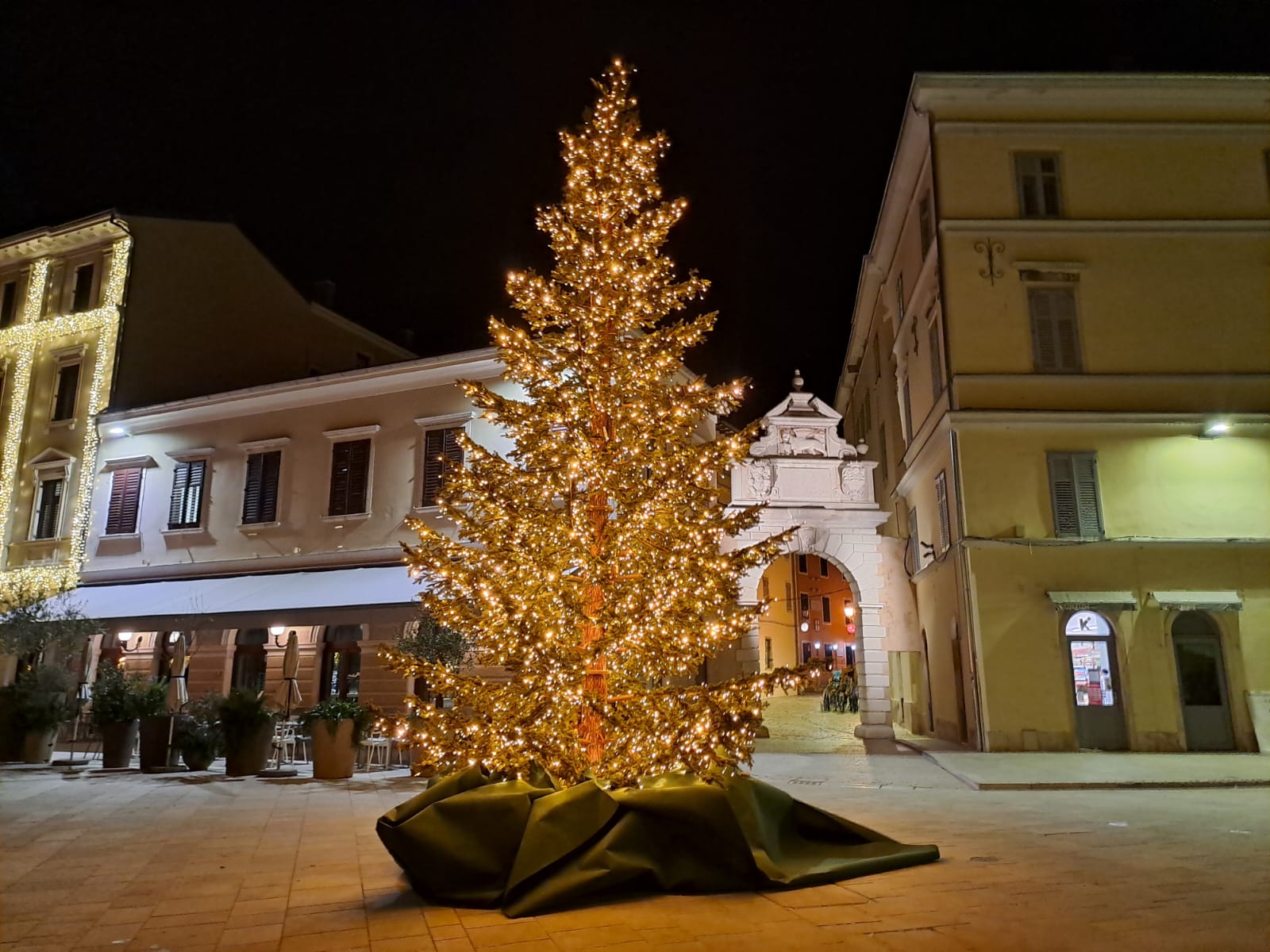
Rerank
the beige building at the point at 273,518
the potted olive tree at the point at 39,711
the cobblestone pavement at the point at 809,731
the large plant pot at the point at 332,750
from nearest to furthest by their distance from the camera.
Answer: the large plant pot at the point at 332,750 → the potted olive tree at the point at 39,711 → the cobblestone pavement at the point at 809,731 → the beige building at the point at 273,518

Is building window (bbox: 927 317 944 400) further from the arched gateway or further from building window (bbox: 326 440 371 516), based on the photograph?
building window (bbox: 326 440 371 516)

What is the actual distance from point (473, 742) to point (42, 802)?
22.1ft

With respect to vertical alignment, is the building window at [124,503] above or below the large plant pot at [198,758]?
above

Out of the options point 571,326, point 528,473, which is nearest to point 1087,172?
point 571,326

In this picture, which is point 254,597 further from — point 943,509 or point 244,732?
point 943,509

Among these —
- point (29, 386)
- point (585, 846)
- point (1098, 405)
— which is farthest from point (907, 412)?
point (29, 386)

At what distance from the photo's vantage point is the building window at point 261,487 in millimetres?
20766

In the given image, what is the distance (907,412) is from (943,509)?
4612 millimetres

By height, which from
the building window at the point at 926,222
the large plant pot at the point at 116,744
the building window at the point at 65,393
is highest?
the building window at the point at 926,222

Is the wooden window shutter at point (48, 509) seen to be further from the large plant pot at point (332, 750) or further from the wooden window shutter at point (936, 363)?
the wooden window shutter at point (936, 363)

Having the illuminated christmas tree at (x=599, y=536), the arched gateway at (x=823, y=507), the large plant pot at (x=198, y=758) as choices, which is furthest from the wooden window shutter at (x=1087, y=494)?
the large plant pot at (x=198, y=758)

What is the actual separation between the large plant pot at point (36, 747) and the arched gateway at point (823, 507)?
506 inches

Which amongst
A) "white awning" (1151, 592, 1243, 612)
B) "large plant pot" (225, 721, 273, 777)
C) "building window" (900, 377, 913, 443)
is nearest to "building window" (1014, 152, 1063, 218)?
"building window" (900, 377, 913, 443)

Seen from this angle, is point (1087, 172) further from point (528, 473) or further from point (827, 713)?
point (827, 713)
